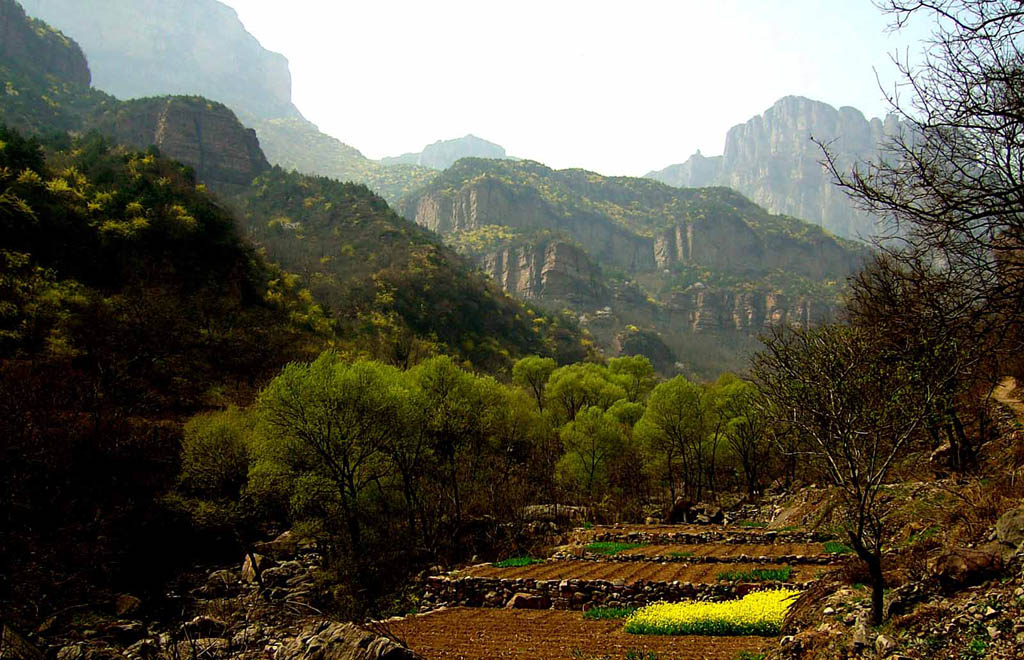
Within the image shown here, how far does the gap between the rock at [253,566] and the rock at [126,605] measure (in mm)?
3805

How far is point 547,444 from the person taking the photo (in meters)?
46.2

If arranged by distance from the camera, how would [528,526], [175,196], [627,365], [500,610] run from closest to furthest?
[500,610], [528,526], [175,196], [627,365]

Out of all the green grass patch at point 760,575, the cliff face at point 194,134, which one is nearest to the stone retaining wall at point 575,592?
the green grass patch at point 760,575

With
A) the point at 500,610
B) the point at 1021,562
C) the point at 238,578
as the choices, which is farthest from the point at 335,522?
the point at 1021,562

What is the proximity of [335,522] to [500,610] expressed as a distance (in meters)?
14.1

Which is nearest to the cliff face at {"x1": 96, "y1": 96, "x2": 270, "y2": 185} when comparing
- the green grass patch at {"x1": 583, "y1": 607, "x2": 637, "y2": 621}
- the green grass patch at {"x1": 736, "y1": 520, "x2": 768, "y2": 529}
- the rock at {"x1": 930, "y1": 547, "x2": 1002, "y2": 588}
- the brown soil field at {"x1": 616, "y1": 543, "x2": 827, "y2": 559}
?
the green grass patch at {"x1": 736, "y1": 520, "x2": 768, "y2": 529}

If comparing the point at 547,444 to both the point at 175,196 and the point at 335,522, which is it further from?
the point at 175,196

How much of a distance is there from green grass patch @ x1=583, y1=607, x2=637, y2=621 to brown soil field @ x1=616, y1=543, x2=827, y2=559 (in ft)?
22.1

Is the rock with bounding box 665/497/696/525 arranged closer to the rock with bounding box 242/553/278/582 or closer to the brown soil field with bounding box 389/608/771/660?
the brown soil field with bounding box 389/608/771/660

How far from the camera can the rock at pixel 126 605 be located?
18.8 meters

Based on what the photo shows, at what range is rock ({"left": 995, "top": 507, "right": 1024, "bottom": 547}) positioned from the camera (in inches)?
270

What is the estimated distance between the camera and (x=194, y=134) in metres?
119

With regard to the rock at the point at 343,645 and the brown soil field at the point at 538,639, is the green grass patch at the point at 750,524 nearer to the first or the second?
the brown soil field at the point at 538,639

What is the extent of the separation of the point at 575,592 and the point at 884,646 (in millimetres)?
10019
